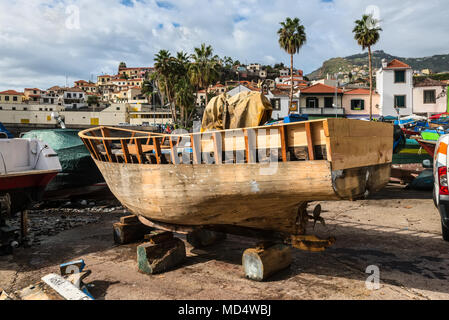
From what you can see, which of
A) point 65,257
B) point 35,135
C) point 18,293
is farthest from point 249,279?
point 35,135

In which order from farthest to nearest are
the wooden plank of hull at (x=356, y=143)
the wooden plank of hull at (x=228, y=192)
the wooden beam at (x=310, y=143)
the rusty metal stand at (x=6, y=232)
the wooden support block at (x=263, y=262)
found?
the rusty metal stand at (x=6, y=232) < the wooden support block at (x=263, y=262) < the wooden plank of hull at (x=228, y=192) < the wooden beam at (x=310, y=143) < the wooden plank of hull at (x=356, y=143)

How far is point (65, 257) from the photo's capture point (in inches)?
194

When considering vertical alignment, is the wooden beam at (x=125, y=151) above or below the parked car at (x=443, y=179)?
above

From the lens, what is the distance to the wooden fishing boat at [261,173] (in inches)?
120

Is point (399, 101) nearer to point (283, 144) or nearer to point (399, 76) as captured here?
point (399, 76)

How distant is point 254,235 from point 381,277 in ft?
5.54

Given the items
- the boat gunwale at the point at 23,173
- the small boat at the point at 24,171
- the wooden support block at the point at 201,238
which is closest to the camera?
the wooden support block at the point at 201,238

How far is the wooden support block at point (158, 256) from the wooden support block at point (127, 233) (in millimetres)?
1353

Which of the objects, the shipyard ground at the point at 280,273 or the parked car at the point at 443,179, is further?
the parked car at the point at 443,179

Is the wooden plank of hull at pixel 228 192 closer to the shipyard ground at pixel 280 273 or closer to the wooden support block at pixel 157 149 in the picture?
the wooden support block at pixel 157 149

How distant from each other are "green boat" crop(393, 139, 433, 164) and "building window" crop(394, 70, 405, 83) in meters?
26.3

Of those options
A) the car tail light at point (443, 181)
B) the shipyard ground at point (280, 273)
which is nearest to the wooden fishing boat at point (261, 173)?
the shipyard ground at point (280, 273)

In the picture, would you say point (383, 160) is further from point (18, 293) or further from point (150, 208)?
point (18, 293)

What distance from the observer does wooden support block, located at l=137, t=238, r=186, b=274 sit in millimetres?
4164
